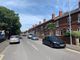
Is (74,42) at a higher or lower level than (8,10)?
lower

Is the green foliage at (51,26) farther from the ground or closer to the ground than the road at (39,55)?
farther from the ground

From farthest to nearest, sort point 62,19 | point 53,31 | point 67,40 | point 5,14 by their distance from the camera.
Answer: point 5,14 → point 53,31 → point 62,19 → point 67,40

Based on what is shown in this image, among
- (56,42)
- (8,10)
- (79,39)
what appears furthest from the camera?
(8,10)

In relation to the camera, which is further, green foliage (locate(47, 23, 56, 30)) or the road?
green foliage (locate(47, 23, 56, 30))

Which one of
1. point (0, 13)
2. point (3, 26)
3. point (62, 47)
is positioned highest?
point (0, 13)

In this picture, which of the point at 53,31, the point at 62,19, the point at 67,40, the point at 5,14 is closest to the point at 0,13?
the point at 5,14

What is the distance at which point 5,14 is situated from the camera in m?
73.9

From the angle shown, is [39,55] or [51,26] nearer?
[39,55]

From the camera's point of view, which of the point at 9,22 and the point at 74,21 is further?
the point at 9,22

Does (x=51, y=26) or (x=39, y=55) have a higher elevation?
(x=51, y=26)

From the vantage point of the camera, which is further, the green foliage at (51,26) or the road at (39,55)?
the green foliage at (51,26)

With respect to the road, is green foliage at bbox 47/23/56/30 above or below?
above

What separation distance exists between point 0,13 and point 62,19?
24.5m

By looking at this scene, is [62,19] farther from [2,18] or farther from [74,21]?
[2,18]
